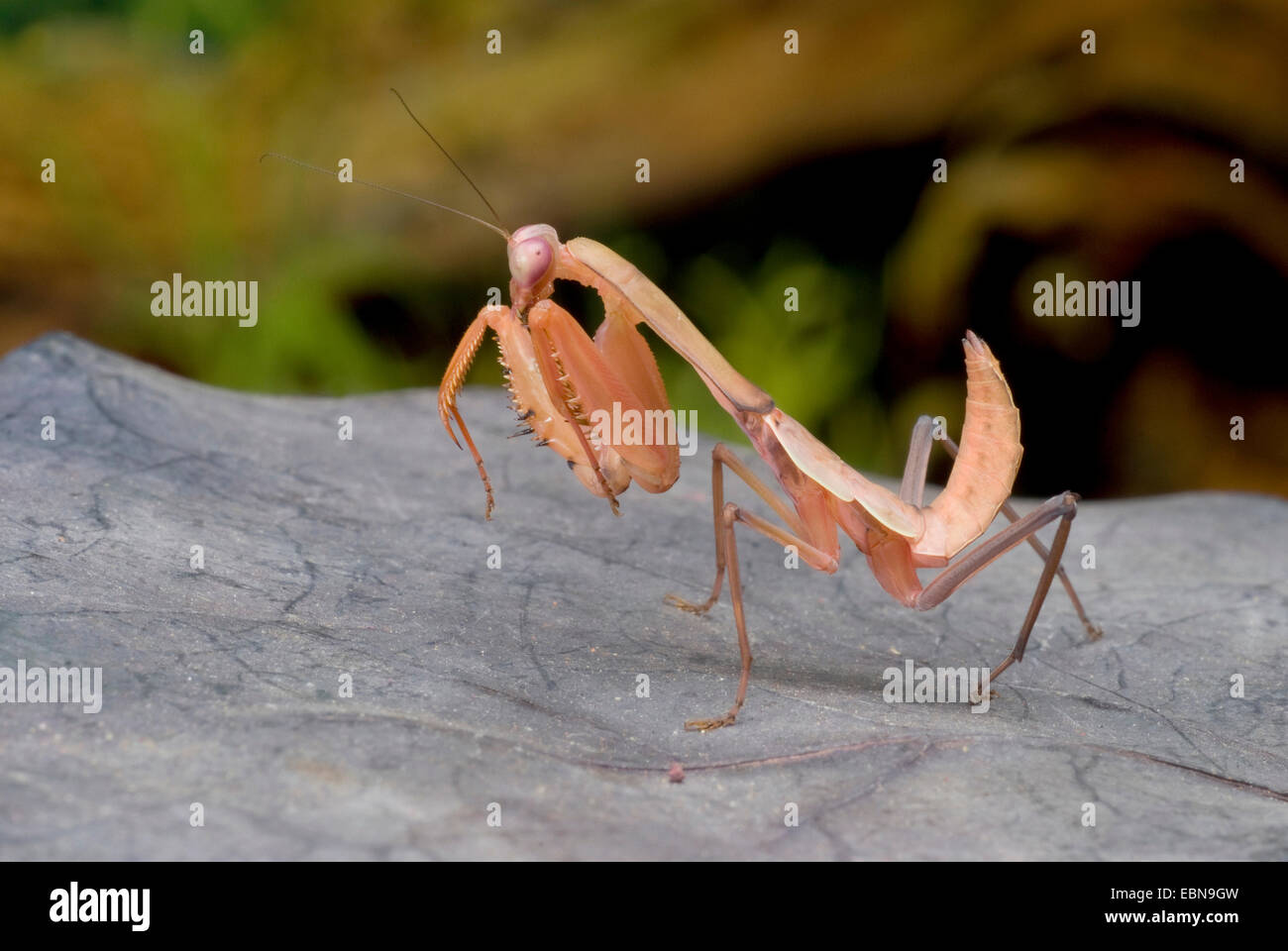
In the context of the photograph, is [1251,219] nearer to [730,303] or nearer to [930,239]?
[930,239]

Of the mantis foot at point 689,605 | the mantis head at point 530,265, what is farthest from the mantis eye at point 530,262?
the mantis foot at point 689,605

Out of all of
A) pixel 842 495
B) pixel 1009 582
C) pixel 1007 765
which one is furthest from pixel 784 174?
pixel 1007 765

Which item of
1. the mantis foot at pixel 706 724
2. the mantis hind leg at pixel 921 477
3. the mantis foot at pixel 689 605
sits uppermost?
the mantis hind leg at pixel 921 477

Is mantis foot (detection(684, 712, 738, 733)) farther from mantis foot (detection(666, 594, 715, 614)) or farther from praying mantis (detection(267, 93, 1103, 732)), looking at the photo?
mantis foot (detection(666, 594, 715, 614))

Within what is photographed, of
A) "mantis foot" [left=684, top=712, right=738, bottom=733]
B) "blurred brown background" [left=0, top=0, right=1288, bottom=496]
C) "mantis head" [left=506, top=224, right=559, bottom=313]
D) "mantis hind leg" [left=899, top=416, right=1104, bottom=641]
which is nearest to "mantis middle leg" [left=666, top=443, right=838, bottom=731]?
"mantis foot" [left=684, top=712, right=738, bottom=733]

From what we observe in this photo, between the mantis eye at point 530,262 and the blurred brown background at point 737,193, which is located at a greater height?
the blurred brown background at point 737,193

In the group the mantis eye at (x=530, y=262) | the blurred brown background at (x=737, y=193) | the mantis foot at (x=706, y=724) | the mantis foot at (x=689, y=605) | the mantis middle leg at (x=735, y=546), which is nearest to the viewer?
the mantis foot at (x=706, y=724)

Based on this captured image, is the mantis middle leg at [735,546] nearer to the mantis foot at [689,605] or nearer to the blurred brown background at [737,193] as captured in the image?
the mantis foot at [689,605]
